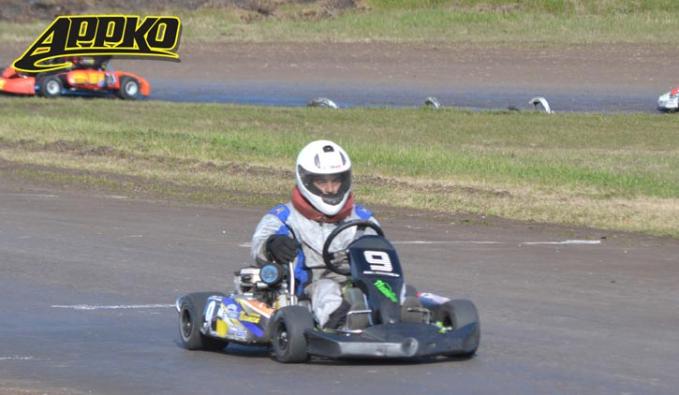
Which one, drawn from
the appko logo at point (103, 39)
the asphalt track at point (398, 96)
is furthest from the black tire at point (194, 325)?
the appko logo at point (103, 39)

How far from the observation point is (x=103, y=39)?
3975 cm

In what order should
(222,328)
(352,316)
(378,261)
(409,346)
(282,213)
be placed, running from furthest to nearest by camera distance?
(282,213) < (222,328) < (378,261) < (352,316) < (409,346)

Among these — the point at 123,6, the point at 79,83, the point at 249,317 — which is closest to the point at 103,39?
the point at 79,83

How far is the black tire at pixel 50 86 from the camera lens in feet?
111

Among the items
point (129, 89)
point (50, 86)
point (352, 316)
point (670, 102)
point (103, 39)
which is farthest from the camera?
point (103, 39)

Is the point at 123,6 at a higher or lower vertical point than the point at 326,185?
higher

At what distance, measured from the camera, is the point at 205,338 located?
9555mm

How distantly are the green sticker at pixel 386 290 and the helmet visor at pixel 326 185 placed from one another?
792 millimetres

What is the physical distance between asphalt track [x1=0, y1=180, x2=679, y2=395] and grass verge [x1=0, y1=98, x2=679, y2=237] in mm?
1368

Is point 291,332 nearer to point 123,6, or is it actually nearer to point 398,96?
point 398,96

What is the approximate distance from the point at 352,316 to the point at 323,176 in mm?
1059

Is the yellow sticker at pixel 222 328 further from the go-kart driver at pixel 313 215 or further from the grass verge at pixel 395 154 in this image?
the grass verge at pixel 395 154

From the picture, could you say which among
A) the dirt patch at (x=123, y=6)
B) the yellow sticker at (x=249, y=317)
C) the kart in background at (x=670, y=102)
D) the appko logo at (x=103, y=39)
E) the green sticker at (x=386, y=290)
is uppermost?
the dirt patch at (x=123, y=6)

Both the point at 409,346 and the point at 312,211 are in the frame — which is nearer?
the point at 409,346
